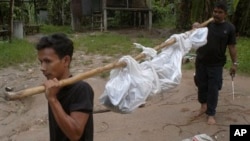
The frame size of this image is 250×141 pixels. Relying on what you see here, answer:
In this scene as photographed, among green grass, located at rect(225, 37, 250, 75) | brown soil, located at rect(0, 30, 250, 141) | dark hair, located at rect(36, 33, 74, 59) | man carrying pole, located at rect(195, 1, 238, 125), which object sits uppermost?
dark hair, located at rect(36, 33, 74, 59)

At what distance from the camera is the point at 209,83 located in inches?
179

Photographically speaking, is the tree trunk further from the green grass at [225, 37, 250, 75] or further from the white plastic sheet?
the white plastic sheet

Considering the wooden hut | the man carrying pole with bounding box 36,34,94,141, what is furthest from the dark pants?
the wooden hut

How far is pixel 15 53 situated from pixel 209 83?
606 cm

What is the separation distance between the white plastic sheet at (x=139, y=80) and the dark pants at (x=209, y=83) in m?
1.51

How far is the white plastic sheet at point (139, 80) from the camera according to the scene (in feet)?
8.12

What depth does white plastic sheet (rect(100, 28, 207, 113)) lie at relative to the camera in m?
2.47

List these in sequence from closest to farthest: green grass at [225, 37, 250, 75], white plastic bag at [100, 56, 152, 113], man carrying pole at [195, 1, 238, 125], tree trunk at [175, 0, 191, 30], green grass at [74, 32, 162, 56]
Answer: white plastic bag at [100, 56, 152, 113]
man carrying pole at [195, 1, 238, 125]
green grass at [225, 37, 250, 75]
green grass at [74, 32, 162, 56]
tree trunk at [175, 0, 191, 30]

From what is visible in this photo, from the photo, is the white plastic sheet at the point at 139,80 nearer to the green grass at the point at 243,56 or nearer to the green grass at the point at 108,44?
the green grass at the point at 243,56

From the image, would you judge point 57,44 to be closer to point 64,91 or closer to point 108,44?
point 64,91

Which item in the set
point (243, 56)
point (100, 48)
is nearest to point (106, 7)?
point (100, 48)

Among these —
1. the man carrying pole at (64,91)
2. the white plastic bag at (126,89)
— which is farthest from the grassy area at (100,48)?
the man carrying pole at (64,91)

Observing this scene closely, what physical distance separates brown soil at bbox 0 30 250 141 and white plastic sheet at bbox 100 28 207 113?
1.51m

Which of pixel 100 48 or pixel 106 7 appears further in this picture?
pixel 106 7
